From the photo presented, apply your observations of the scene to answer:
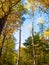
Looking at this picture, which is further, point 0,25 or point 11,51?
point 11,51

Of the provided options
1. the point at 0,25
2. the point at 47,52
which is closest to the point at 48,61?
the point at 47,52

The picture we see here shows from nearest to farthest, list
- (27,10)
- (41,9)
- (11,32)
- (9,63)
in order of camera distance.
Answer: (41,9)
(11,32)
(27,10)
(9,63)

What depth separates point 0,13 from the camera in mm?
15180

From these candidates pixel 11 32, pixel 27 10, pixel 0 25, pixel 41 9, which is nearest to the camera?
pixel 0 25

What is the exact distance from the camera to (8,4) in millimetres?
14578

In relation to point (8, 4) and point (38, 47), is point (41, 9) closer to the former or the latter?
point (8, 4)

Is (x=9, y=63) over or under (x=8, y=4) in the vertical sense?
under

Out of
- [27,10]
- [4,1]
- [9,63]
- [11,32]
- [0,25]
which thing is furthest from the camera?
[9,63]

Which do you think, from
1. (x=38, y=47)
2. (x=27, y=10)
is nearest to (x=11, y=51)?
(x=38, y=47)

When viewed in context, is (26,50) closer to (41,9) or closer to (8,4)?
(41,9)

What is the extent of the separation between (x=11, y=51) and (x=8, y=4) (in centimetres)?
2538

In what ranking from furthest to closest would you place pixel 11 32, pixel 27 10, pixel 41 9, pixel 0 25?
pixel 27 10 → pixel 11 32 → pixel 41 9 → pixel 0 25

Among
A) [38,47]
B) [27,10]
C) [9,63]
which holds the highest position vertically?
[27,10]

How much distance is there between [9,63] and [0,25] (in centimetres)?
2779
